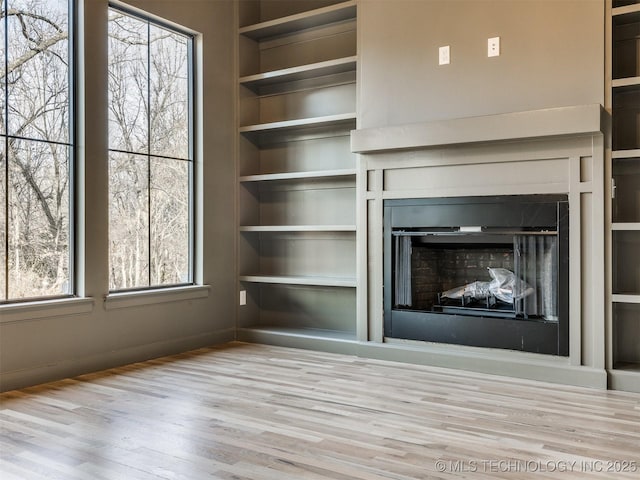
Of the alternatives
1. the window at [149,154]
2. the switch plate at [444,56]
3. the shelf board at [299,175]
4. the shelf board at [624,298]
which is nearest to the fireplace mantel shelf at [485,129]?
the shelf board at [299,175]

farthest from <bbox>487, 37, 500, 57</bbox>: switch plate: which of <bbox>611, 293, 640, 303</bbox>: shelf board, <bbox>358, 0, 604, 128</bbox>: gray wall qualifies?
<bbox>611, 293, 640, 303</bbox>: shelf board

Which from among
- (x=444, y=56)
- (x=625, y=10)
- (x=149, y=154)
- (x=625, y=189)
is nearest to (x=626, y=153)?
(x=625, y=189)

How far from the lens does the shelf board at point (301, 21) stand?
4.19 metres

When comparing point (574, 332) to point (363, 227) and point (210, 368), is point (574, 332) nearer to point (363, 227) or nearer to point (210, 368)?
point (363, 227)

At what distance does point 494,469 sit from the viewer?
6.69ft

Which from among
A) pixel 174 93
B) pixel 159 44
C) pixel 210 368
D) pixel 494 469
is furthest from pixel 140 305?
pixel 494 469

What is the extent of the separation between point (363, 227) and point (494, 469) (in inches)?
85.7

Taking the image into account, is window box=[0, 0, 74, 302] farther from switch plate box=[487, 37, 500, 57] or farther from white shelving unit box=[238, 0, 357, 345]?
switch plate box=[487, 37, 500, 57]

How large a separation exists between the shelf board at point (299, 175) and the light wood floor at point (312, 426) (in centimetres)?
142

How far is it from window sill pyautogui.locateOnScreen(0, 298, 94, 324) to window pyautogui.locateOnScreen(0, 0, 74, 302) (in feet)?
0.30

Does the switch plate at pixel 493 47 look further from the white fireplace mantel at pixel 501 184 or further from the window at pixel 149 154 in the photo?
the window at pixel 149 154

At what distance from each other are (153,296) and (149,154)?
3.25ft

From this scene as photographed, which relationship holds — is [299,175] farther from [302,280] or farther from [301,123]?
[302,280]

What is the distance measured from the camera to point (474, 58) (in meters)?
Answer: 3.59
